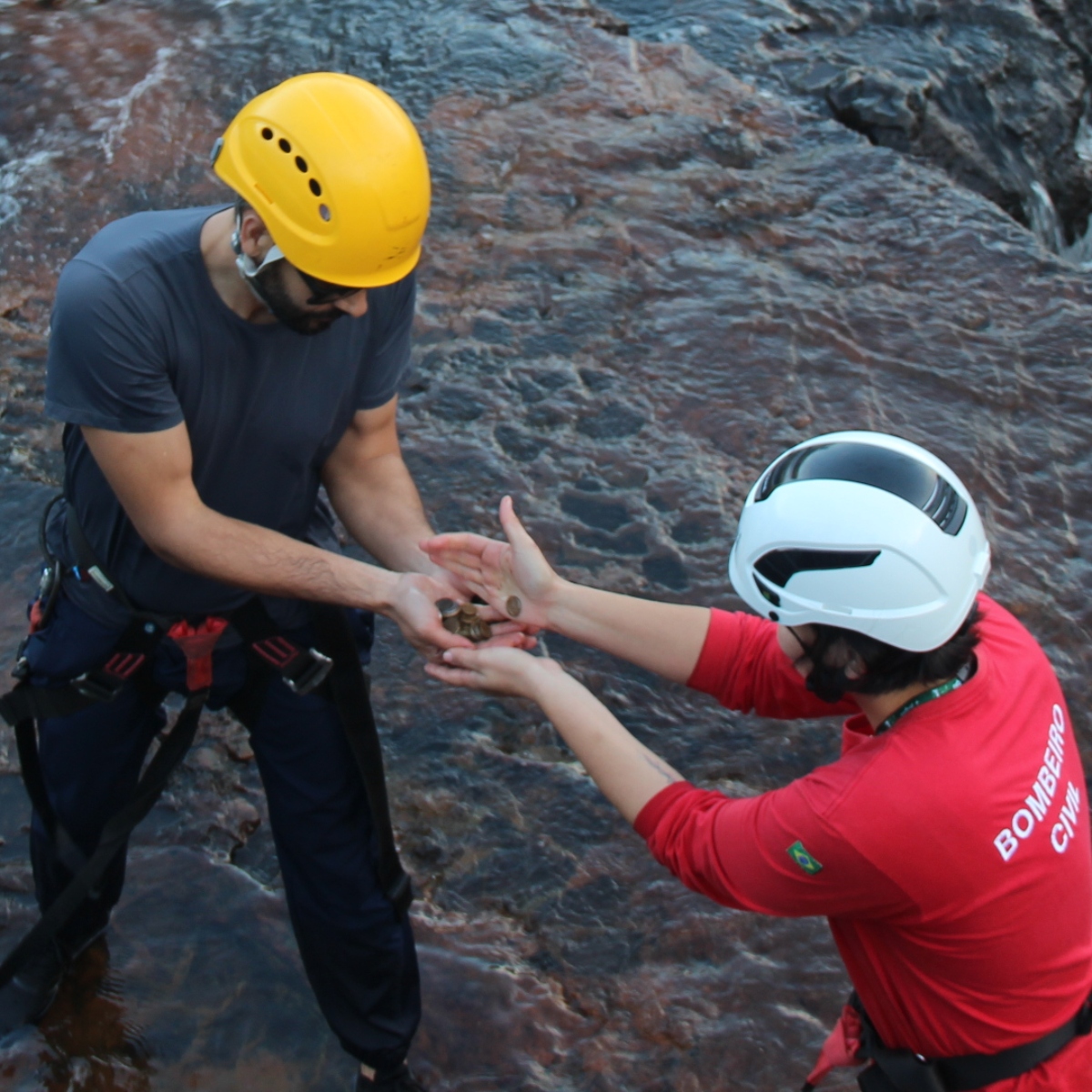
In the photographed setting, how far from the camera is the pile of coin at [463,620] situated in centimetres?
304

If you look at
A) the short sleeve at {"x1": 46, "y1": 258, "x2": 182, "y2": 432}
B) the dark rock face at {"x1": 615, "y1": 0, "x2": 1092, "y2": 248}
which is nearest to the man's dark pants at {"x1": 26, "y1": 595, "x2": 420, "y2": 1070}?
the short sleeve at {"x1": 46, "y1": 258, "x2": 182, "y2": 432}

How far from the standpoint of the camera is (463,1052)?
343cm

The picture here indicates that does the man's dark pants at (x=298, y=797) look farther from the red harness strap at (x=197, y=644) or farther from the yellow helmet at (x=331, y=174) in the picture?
the yellow helmet at (x=331, y=174)

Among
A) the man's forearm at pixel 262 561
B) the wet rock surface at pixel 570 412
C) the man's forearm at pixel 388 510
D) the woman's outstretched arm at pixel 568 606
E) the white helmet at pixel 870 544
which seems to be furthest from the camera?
the wet rock surface at pixel 570 412

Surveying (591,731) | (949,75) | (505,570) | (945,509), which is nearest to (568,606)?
(505,570)

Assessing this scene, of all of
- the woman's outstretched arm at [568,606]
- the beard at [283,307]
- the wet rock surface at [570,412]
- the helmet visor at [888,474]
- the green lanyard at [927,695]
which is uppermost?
the beard at [283,307]

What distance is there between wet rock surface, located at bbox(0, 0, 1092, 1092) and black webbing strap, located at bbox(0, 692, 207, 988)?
1.91ft

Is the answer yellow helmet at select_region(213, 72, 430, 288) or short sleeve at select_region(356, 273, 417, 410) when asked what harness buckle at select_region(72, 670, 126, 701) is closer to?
short sleeve at select_region(356, 273, 417, 410)

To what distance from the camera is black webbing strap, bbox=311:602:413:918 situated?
2986 mm

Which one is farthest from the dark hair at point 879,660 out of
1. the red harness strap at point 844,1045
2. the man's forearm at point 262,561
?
the man's forearm at point 262,561

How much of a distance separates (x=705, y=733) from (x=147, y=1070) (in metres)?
1.97

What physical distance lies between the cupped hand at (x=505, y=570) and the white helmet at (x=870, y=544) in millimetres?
744

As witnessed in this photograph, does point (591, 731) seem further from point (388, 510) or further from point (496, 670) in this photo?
point (388, 510)

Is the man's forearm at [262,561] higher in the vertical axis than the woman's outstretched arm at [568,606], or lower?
higher
